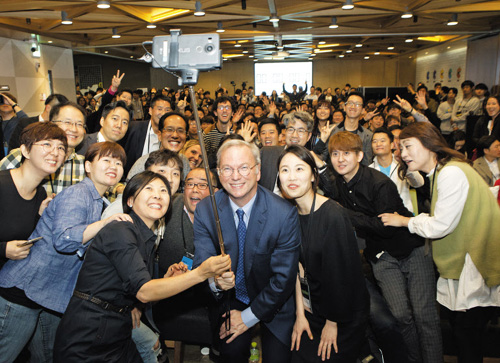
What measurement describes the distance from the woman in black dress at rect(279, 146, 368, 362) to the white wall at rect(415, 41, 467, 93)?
41.2 feet

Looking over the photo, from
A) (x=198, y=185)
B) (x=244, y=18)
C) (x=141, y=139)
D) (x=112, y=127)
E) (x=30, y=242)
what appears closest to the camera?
(x=30, y=242)

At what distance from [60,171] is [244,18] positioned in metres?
7.43

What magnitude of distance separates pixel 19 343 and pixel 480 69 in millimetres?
12953

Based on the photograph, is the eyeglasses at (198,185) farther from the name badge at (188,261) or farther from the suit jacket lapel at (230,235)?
the suit jacket lapel at (230,235)

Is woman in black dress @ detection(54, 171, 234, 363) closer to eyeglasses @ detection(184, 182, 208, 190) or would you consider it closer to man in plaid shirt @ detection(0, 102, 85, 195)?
eyeglasses @ detection(184, 182, 208, 190)

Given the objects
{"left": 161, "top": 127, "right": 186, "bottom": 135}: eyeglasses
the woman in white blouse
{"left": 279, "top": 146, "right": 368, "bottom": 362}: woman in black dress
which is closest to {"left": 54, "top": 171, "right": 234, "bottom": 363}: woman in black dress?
{"left": 279, "top": 146, "right": 368, "bottom": 362}: woman in black dress

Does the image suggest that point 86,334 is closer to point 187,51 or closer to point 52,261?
point 52,261

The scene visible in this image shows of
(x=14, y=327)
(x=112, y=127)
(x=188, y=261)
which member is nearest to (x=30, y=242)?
(x=14, y=327)

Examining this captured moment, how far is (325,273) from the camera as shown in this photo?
2.14 m

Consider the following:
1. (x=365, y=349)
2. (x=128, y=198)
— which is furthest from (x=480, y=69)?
(x=128, y=198)

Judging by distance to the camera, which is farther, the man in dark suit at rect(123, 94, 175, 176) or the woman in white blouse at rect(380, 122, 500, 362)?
the man in dark suit at rect(123, 94, 175, 176)

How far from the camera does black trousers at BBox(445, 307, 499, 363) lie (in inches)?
93.4

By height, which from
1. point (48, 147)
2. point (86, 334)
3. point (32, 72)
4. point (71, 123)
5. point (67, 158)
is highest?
point (32, 72)

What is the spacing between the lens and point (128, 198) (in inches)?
83.0
